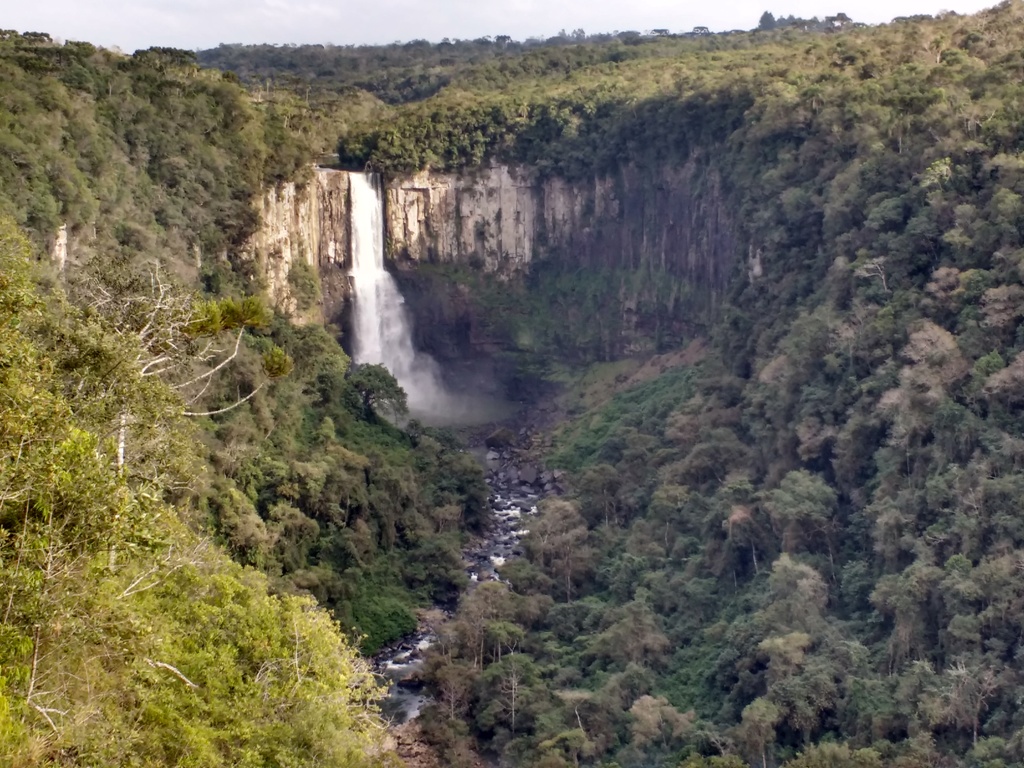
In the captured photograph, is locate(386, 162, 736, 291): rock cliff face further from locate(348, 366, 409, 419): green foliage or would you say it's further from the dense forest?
locate(348, 366, 409, 419): green foliage

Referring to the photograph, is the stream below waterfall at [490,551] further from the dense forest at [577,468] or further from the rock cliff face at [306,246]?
the rock cliff face at [306,246]

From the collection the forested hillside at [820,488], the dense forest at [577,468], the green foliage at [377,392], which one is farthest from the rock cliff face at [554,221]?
the green foliage at [377,392]

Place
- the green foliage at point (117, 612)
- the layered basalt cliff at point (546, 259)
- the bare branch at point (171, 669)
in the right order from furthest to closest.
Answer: the layered basalt cliff at point (546, 259) → the bare branch at point (171, 669) → the green foliage at point (117, 612)

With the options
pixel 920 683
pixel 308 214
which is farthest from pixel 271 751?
pixel 308 214

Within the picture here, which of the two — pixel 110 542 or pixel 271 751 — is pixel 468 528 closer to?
pixel 271 751

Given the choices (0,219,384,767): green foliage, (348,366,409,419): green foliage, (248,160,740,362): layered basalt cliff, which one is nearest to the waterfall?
(248,160,740,362): layered basalt cliff
